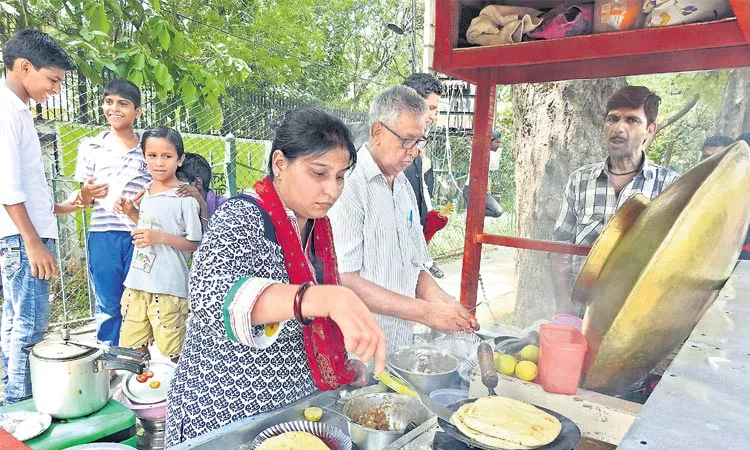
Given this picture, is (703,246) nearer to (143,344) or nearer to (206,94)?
(143,344)

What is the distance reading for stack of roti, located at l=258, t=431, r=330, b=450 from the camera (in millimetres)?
Answer: 1151

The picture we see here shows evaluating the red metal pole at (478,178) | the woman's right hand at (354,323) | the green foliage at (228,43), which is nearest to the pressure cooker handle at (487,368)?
the woman's right hand at (354,323)

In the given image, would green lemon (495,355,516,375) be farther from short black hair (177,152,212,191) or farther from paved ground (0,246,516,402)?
paved ground (0,246,516,402)

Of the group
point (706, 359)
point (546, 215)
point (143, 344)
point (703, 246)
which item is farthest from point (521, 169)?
point (706, 359)

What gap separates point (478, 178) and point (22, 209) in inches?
98.1

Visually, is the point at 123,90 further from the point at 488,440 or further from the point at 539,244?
the point at 488,440

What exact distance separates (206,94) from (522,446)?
4.80 meters

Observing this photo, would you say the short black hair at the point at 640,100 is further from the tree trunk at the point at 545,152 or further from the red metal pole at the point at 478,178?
the tree trunk at the point at 545,152

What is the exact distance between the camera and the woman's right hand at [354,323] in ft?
3.35

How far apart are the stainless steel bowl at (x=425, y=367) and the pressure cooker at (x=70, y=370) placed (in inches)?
35.0

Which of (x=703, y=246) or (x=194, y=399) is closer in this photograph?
(x=703, y=246)

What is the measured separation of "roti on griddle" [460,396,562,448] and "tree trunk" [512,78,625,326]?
3.21 m

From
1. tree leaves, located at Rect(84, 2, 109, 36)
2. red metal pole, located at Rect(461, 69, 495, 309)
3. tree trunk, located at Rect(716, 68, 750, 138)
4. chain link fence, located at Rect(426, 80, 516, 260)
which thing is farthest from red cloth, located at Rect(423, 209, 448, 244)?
chain link fence, located at Rect(426, 80, 516, 260)

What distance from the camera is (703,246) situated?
3.00 feet
